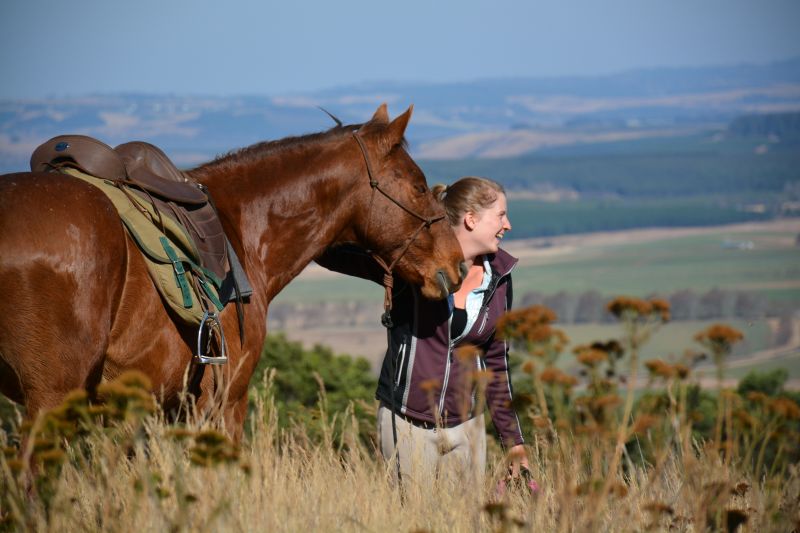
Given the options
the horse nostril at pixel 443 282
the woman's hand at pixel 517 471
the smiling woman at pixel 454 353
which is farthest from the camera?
the horse nostril at pixel 443 282

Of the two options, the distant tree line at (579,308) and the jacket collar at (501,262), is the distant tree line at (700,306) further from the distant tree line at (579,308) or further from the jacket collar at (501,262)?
the jacket collar at (501,262)

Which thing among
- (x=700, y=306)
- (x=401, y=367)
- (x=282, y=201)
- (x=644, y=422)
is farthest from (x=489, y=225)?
(x=700, y=306)

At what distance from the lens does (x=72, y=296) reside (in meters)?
4.28

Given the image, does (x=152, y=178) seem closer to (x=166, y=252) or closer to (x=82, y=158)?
(x=82, y=158)

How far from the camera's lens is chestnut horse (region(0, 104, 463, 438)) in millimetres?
4199

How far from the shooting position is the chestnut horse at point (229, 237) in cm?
420

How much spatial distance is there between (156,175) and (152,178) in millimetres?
58

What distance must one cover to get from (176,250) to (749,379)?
2673 centimetres

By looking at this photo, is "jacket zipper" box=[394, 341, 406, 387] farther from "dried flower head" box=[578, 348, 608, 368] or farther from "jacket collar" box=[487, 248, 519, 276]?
"dried flower head" box=[578, 348, 608, 368]

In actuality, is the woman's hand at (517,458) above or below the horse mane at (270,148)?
below

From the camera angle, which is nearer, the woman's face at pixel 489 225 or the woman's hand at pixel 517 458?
the woman's hand at pixel 517 458

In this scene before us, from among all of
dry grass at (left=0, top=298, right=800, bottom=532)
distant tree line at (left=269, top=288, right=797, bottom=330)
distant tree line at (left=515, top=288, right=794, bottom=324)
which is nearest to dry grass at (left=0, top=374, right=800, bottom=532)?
dry grass at (left=0, top=298, right=800, bottom=532)

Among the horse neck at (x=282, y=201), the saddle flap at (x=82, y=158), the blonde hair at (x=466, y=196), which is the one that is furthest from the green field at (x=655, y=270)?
the saddle flap at (x=82, y=158)

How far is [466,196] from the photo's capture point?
5566 millimetres
